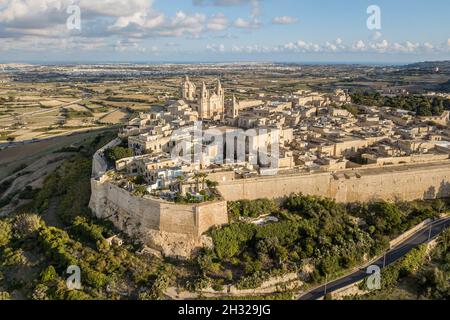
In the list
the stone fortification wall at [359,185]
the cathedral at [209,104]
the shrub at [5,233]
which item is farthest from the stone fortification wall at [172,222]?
the cathedral at [209,104]

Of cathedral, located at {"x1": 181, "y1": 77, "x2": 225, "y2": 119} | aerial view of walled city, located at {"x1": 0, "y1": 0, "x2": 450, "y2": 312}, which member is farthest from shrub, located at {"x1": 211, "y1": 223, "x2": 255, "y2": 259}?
cathedral, located at {"x1": 181, "y1": 77, "x2": 225, "y2": 119}

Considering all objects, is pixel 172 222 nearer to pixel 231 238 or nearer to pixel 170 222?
pixel 170 222

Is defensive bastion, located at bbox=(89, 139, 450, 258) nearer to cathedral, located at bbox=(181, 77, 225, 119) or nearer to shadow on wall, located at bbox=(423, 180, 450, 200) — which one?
shadow on wall, located at bbox=(423, 180, 450, 200)

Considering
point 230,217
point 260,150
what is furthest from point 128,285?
point 260,150

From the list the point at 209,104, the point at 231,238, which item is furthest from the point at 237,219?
the point at 209,104

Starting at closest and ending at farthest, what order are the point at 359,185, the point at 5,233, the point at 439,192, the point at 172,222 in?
the point at 172,222 < the point at 5,233 < the point at 359,185 < the point at 439,192
